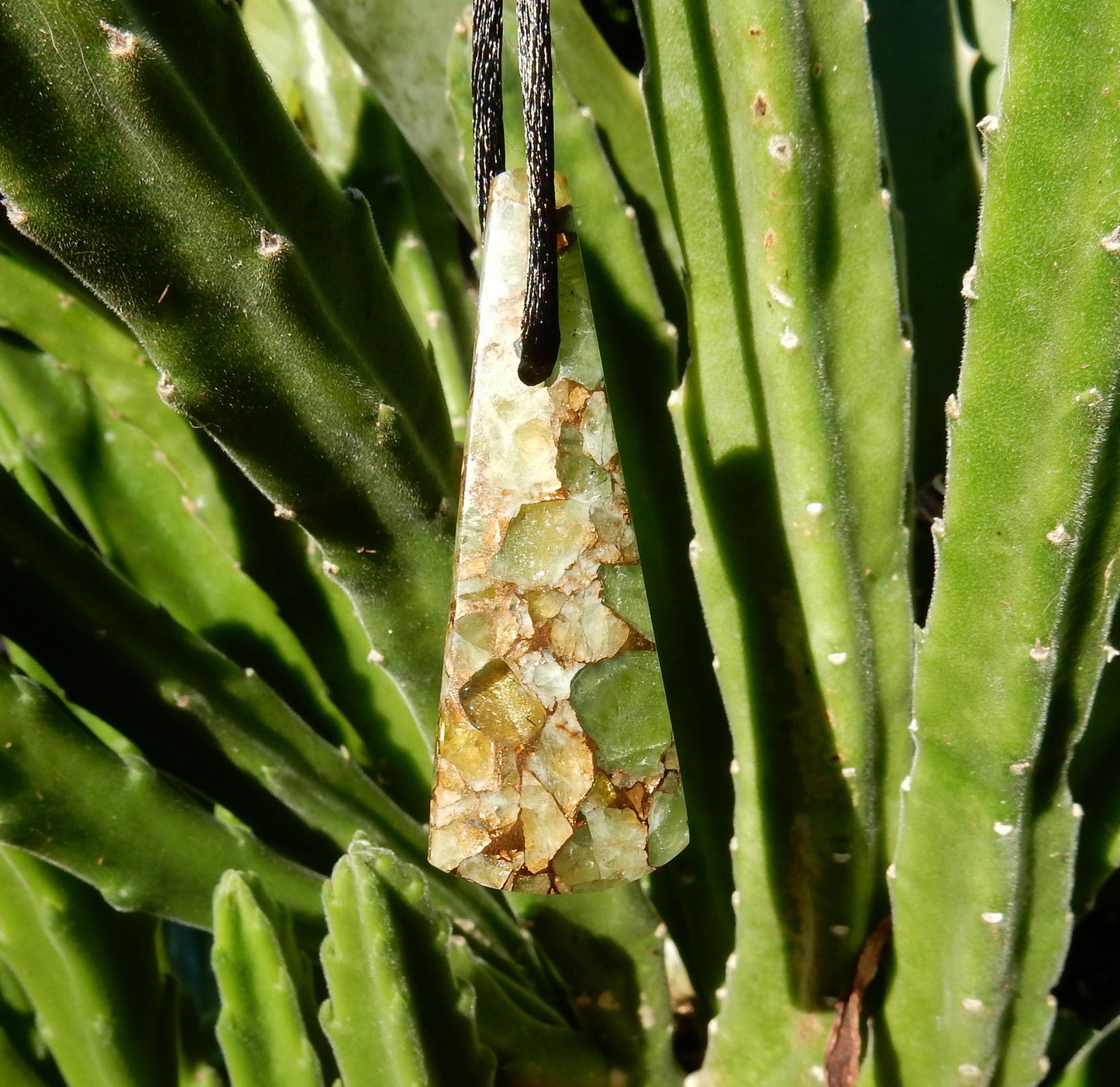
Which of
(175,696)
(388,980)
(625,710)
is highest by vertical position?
(175,696)

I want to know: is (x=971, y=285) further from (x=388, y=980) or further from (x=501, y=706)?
(x=388, y=980)

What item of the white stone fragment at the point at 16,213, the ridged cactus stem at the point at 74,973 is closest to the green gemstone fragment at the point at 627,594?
the white stone fragment at the point at 16,213

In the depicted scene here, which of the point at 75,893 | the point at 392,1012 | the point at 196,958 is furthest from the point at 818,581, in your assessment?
the point at 196,958

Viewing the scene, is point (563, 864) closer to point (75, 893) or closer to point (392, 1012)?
point (392, 1012)

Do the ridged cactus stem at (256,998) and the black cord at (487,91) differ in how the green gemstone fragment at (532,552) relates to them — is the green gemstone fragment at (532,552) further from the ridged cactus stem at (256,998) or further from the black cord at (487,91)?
the ridged cactus stem at (256,998)

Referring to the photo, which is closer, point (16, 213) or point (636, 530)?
point (16, 213)

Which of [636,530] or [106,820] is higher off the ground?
[636,530]

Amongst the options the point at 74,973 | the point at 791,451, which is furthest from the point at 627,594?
the point at 74,973
